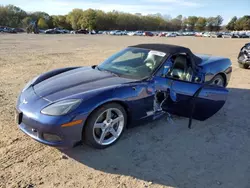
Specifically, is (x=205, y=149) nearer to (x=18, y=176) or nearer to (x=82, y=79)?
(x=82, y=79)

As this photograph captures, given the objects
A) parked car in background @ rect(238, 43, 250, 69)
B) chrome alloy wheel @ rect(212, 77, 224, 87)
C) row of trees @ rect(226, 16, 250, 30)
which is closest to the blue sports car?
chrome alloy wheel @ rect(212, 77, 224, 87)

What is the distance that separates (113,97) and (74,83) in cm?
77

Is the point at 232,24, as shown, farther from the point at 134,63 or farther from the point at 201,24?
the point at 134,63

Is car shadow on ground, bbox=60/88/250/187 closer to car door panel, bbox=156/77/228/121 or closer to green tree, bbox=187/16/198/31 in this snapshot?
car door panel, bbox=156/77/228/121

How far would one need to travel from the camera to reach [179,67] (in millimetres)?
4656

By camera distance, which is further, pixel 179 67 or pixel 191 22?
pixel 191 22

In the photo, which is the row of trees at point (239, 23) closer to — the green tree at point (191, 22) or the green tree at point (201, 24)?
the green tree at point (201, 24)

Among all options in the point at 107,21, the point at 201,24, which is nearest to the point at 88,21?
the point at 107,21

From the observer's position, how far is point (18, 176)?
284 centimetres

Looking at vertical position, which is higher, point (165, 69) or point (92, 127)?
point (165, 69)

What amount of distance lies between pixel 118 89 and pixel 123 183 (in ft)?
4.16

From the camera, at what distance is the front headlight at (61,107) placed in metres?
3.00

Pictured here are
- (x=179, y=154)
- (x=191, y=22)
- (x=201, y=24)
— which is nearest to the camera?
(x=179, y=154)

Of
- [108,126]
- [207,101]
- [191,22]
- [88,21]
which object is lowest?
[108,126]
